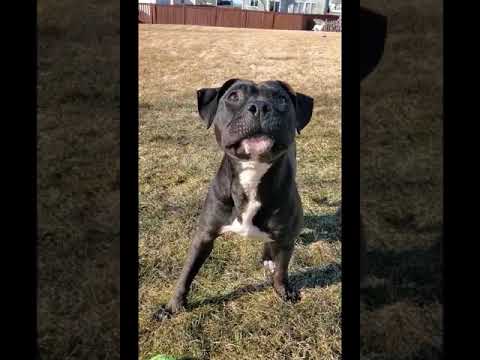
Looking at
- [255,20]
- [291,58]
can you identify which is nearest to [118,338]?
[255,20]

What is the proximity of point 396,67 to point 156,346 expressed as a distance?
3.98ft

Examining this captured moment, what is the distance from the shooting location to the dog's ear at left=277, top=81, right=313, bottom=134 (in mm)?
1488

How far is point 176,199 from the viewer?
2.04 meters

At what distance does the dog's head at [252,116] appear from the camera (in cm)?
135

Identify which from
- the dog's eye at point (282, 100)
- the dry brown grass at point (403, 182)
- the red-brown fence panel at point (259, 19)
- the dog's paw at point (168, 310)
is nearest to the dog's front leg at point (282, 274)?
the dog's paw at point (168, 310)

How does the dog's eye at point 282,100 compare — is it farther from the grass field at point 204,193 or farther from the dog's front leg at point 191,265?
the dog's front leg at point 191,265

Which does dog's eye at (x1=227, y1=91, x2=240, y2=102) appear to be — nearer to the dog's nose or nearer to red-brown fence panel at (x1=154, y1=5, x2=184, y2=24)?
the dog's nose

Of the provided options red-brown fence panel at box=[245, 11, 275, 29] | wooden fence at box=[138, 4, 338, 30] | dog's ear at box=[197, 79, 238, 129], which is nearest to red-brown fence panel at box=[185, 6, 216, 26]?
wooden fence at box=[138, 4, 338, 30]

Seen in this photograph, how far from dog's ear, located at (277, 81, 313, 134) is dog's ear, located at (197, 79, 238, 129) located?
0.75 feet

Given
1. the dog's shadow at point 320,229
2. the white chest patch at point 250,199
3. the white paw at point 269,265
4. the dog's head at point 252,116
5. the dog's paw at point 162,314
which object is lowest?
the dog's paw at point 162,314

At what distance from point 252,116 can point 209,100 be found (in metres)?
0.22

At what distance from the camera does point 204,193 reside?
192 cm

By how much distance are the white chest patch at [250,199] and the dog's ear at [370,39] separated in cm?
45
